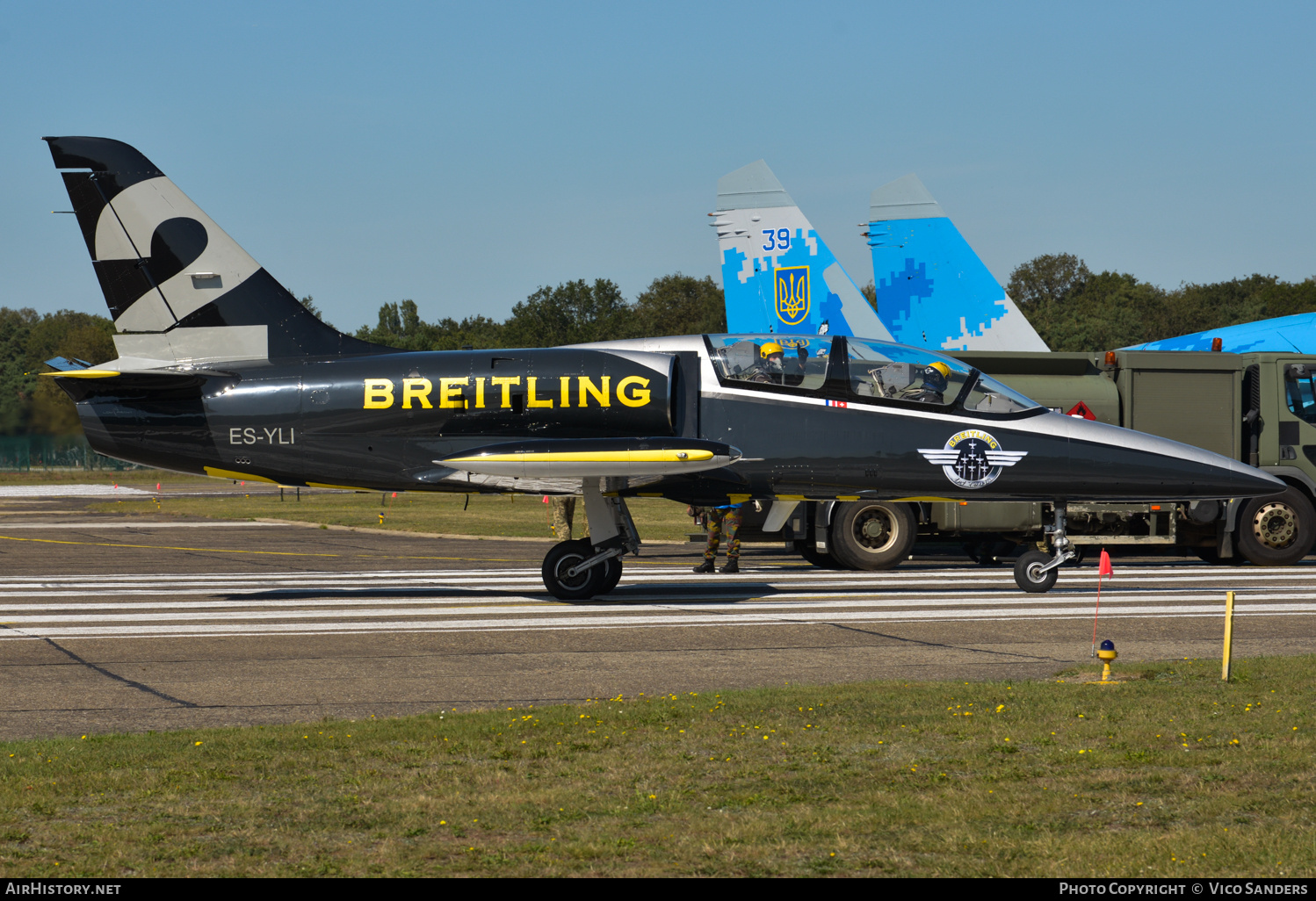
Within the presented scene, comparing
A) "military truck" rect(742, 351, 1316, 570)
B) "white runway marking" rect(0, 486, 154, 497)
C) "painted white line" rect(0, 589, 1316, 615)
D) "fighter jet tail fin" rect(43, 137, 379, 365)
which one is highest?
"fighter jet tail fin" rect(43, 137, 379, 365)

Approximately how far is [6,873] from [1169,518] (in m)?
18.2

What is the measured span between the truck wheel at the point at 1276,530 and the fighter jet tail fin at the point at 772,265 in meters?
9.01

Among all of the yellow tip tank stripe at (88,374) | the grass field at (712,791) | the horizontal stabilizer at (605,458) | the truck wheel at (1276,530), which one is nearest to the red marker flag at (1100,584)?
the truck wheel at (1276,530)

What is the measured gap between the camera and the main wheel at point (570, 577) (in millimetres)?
14320

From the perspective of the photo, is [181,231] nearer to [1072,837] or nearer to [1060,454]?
[1060,454]

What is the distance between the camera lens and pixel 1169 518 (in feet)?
63.7

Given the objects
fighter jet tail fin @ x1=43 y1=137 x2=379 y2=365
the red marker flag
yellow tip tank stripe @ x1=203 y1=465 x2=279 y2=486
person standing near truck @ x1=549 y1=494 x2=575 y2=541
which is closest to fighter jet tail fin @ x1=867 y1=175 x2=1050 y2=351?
person standing near truck @ x1=549 y1=494 x2=575 y2=541

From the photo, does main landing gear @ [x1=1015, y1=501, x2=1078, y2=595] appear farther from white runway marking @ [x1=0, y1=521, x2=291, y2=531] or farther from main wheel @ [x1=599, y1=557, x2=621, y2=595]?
white runway marking @ [x1=0, y1=521, x2=291, y2=531]

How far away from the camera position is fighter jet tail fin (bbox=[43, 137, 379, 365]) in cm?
1419

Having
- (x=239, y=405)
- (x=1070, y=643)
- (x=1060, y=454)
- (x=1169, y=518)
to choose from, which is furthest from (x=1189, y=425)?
(x=239, y=405)

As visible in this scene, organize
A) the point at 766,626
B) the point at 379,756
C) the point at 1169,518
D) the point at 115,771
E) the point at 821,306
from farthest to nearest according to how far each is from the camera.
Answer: the point at 821,306 → the point at 1169,518 → the point at 766,626 → the point at 379,756 → the point at 115,771

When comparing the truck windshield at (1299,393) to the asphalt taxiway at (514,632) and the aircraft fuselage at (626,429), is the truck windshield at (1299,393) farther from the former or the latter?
the aircraft fuselage at (626,429)

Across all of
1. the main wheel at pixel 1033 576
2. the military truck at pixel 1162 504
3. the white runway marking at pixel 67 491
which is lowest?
the white runway marking at pixel 67 491

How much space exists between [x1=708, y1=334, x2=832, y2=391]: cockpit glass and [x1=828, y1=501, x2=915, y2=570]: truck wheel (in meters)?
5.72
